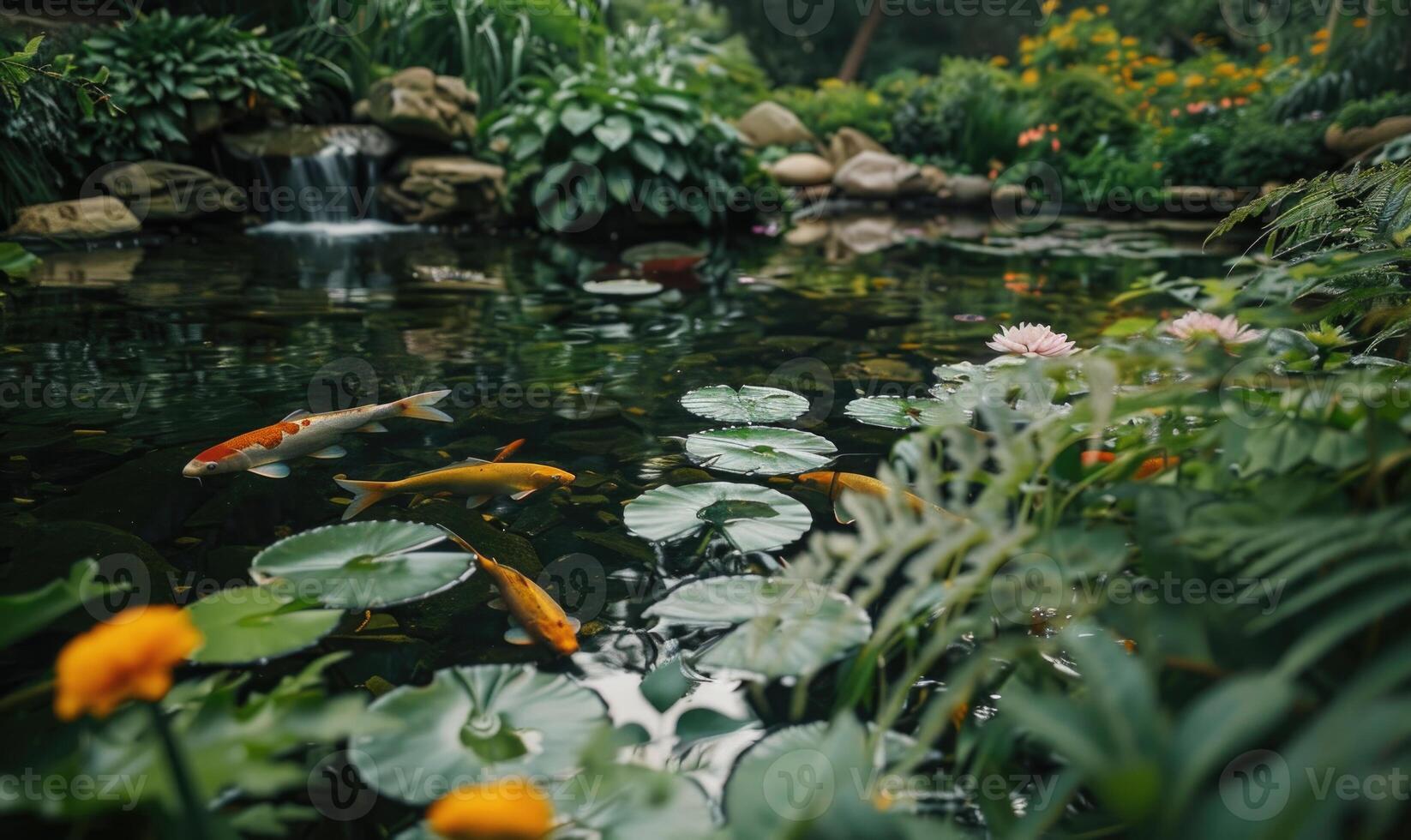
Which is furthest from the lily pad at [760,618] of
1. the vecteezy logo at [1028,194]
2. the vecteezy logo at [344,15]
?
the vecteezy logo at [344,15]

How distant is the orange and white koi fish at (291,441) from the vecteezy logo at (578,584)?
71 cm

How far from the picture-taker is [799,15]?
18531mm

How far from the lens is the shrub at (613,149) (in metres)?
7.13

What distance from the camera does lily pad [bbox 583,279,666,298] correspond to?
15.6 ft

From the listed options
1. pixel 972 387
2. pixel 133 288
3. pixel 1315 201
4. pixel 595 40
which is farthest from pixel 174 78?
pixel 1315 201

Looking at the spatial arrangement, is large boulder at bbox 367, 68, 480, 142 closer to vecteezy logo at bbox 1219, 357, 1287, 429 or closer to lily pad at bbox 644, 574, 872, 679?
lily pad at bbox 644, 574, 872, 679

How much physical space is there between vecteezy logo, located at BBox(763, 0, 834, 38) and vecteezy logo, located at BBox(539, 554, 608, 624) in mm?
18296

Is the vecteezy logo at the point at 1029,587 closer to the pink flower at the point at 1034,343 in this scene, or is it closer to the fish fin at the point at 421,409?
the pink flower at the point at 1034,343

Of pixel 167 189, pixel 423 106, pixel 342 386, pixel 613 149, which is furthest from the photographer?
pixel 423 106

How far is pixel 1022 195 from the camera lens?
988cm

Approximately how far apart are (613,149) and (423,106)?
187cm

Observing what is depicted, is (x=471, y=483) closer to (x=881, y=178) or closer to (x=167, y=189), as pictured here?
(x=167, y=189)

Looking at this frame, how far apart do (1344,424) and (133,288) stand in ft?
16.6

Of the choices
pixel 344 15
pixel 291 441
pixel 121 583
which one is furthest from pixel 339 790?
pixel 344 15
